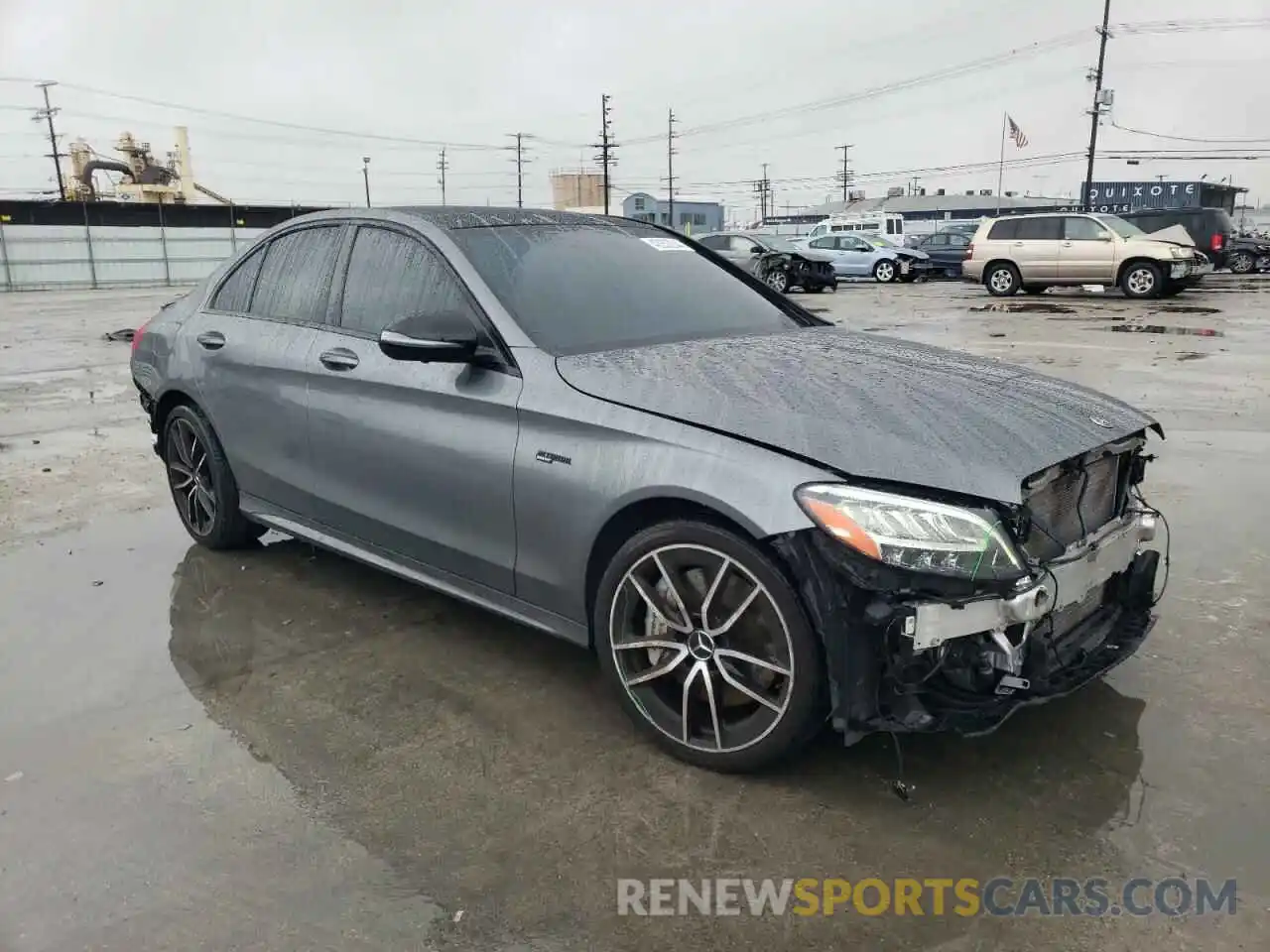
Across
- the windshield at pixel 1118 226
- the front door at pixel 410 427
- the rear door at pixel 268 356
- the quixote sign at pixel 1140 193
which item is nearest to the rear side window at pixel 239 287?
the rear door at pixel 268 356

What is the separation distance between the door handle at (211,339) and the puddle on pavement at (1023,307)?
1553 centimetres

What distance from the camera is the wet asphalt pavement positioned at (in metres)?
2.23

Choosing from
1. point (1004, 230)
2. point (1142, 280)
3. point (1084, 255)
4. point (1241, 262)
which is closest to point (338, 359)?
point (1084, 255)

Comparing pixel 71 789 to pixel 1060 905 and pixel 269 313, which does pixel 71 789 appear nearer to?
pixel 269 313

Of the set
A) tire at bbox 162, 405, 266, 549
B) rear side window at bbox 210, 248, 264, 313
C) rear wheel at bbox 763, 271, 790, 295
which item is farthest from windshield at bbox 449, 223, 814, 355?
rear wheel at bbox 763, 271, 790, 295

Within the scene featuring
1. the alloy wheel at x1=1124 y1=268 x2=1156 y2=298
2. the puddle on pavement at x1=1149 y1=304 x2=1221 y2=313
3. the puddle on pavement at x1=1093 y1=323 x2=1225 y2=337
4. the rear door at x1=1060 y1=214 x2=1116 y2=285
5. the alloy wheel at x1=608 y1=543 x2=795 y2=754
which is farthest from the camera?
the rear door at x1=1060 y1=214 x2=1116 y2=285

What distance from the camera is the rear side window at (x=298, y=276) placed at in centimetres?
402

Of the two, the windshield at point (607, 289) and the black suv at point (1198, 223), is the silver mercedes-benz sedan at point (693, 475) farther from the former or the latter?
the black suv at point (1198, 223)

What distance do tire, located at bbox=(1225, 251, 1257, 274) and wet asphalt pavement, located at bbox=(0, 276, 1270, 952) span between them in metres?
31.8

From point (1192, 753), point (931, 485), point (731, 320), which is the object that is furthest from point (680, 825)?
point (731, 320)

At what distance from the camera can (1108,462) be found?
2.91 meters

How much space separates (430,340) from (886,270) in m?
27.5

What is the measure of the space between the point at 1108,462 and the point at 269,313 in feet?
11.0

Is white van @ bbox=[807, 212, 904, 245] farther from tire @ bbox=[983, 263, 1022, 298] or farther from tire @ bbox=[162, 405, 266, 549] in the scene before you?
tire @ bbox=[162, 405, 266, 549]
